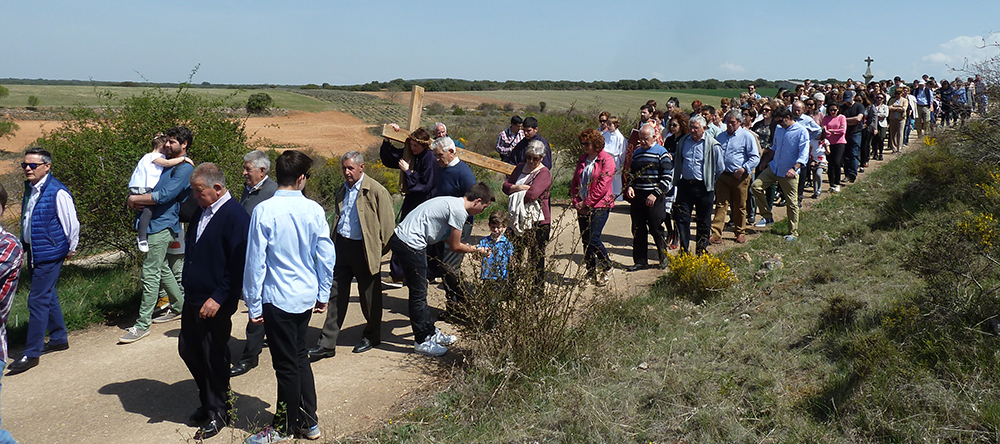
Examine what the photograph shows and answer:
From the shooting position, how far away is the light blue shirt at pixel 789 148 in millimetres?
8434

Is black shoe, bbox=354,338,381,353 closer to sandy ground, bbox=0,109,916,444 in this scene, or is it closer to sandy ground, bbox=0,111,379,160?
sandy ground, bbox=0,109,916,444

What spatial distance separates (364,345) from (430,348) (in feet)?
1.95

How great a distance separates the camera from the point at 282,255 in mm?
3820

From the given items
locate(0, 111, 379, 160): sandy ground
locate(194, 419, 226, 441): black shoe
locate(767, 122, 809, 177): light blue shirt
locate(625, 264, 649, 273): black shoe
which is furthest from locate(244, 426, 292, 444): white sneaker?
locate(0, 111, 379, 160): sandy ground

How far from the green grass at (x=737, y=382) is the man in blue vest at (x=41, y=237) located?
3192 millimetres

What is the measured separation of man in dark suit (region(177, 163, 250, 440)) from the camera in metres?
3.97

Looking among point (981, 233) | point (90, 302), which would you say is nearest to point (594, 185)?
point (981, 233)

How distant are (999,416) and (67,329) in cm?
724

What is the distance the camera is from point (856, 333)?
4.76 metres

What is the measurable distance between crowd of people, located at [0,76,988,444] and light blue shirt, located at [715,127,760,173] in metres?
0.02

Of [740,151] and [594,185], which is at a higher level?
[740,151]

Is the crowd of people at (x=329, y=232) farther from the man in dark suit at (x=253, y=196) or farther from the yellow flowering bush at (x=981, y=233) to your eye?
the yellow flowering bush at (x=981, y=233)

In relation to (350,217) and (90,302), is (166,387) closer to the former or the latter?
(350,217)

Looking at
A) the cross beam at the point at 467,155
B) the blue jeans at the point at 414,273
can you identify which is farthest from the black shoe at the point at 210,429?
the cross beam at the point at 467,155
